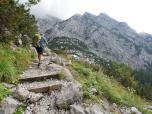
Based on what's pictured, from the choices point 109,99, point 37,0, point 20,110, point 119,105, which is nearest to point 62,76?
point 20,110

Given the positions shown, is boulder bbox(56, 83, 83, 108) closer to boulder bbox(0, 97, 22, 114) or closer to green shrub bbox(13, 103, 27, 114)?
green shrub bbox(13, 103, 27, 114)

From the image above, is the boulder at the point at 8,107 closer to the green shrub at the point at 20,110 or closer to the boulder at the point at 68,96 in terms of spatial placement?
the green shrub at the point at 20,110

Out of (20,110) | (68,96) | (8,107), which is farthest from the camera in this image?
(68,96)

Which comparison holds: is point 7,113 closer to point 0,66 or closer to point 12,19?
point 0,66

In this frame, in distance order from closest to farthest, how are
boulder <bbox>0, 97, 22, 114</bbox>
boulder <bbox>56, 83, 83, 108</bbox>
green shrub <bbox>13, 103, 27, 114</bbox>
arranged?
1. boulder <bbox>0, 97, 22, 114</bbox>
2. green shrub <bbox>13, 103, 27, 114</bbox>
3. boulder <bbox>56, 83, 83, 108</bbox>

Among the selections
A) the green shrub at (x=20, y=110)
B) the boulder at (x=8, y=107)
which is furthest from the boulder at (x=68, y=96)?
the boulder at (x=8, y=107)

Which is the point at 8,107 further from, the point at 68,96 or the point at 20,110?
the point at 68,96

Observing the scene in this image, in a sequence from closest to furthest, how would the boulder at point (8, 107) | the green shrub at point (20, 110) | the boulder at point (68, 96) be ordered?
the boulder at point (8, 107) → the green shrub at point (20, 110) → the boulder at point (68, 96)

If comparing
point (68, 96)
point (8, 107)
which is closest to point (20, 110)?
point (8, 107)

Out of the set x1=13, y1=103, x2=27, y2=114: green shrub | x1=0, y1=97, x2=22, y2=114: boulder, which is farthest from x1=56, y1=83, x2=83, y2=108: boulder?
x1=0, y1=97, x2=22, y2=114: boulder

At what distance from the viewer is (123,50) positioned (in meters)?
181

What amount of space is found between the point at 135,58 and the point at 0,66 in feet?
697

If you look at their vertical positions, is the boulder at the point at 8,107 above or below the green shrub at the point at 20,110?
above

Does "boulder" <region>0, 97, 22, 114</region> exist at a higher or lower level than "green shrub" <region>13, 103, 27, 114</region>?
higher
